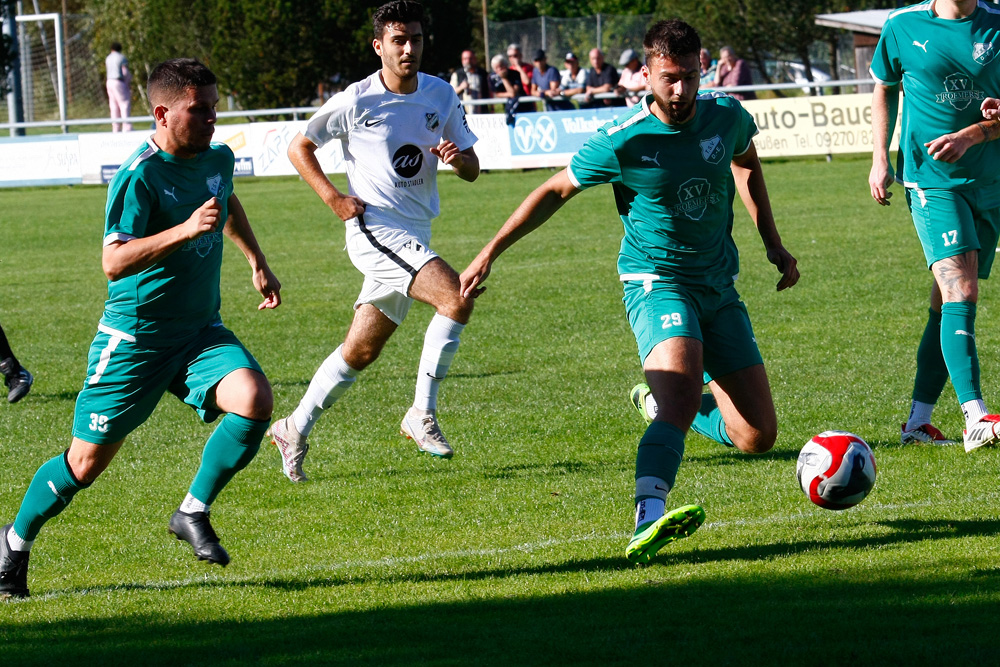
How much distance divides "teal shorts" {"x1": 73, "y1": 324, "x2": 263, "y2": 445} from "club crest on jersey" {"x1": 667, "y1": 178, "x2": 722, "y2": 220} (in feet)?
5.79

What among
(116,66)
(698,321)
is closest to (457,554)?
(698,321)

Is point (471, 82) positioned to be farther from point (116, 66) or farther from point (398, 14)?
point (398, 14)

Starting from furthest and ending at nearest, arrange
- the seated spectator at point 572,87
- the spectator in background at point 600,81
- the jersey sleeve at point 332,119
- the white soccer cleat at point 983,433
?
1. the seated spectator at point 572,87
2. the spectator in background at point 600,81
3. the jersey sleeve at point 332,119
4. the white soccer cleat at point 983,433

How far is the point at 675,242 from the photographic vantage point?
17.0 ft

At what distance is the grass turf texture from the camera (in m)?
3.94

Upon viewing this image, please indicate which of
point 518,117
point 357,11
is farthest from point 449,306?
point 357,11

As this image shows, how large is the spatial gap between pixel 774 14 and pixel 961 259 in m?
33.1

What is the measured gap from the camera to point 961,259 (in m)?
6.18

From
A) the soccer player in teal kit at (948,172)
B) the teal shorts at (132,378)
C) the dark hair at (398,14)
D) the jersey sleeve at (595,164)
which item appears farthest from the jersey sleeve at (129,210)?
the soccer player in teal kit at (948,172)

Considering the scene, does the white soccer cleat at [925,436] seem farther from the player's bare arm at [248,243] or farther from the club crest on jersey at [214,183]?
the club crest on jersey at [214,183]

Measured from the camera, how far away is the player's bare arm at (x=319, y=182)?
6.57m

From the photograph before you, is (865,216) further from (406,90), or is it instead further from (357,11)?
(357,11)

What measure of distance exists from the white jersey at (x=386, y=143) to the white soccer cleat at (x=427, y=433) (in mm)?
1043

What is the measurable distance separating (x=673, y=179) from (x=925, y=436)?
7.22 feet
